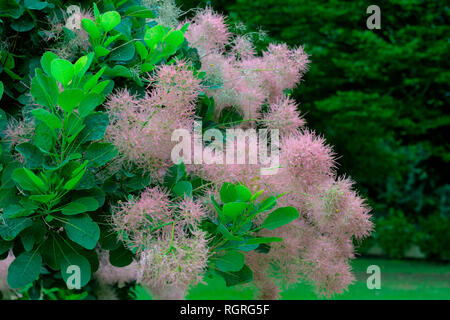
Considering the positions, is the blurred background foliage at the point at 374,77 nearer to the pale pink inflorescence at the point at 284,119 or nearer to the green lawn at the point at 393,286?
the green lawn at the point at 393,286

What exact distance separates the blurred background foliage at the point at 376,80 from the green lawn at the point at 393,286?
0.52m

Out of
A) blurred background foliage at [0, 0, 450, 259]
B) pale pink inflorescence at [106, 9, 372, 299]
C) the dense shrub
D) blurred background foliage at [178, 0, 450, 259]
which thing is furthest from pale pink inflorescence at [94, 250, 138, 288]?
blurred background foliage at [178, 0, 450, 259]

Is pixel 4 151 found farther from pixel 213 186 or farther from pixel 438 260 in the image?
pixel 438 260

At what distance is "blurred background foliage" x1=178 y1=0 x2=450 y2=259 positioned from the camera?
9.14m

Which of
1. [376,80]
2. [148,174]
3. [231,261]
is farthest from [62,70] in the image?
[376,80]

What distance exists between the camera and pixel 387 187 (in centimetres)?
1466

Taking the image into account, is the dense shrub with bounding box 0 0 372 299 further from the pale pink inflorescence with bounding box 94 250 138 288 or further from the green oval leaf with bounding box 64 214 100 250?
the pale pink inflorescence with bounding box 94 250 138 288

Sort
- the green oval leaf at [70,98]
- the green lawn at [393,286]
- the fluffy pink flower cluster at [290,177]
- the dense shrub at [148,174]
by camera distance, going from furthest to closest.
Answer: the green lawn at [393,286]
the fluffy pink flower cluster at [290,177]
the dense shrub at [148,174]
the green oval leaf at [70,98]

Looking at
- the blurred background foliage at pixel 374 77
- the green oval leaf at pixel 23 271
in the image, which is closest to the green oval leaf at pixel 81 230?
the green oval leaf at pixel 23 271

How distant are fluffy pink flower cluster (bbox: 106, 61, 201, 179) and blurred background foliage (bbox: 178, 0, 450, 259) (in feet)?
20.9

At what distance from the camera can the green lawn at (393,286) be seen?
8.91 meters

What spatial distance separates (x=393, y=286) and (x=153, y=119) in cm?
938

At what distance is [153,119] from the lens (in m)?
1.58

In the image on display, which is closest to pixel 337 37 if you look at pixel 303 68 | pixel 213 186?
pixel 303 68
